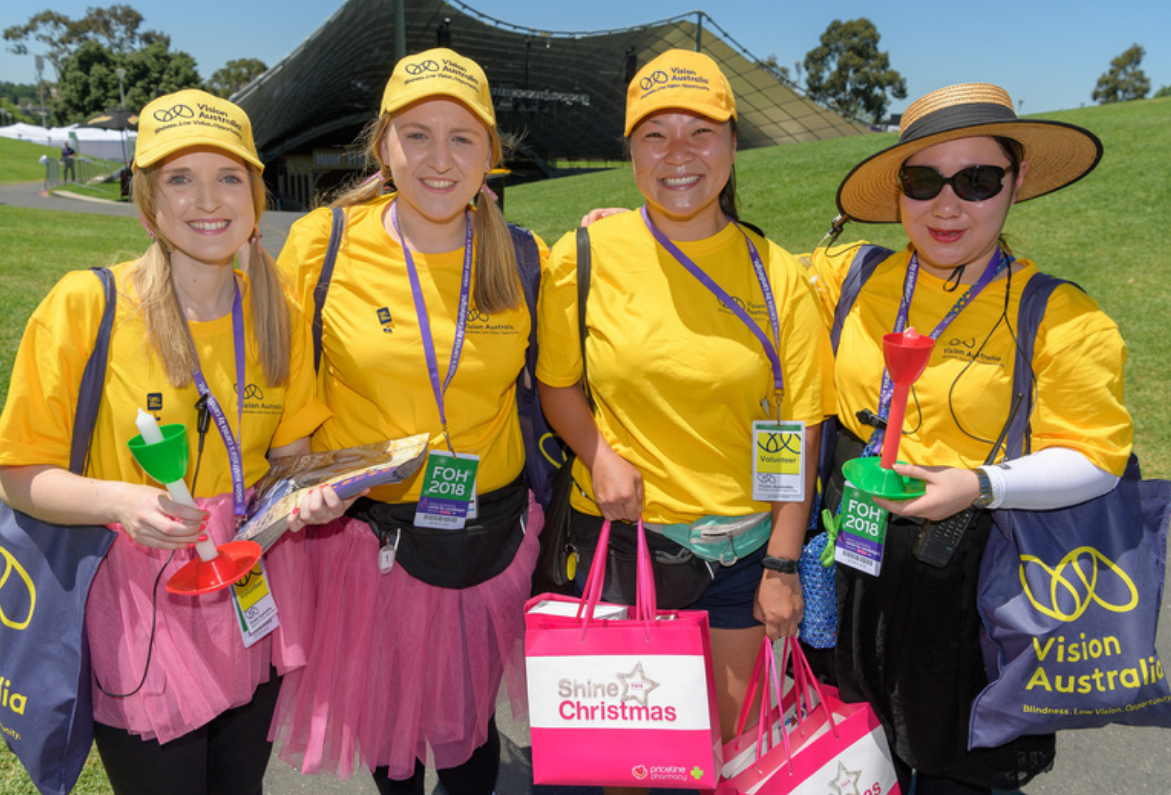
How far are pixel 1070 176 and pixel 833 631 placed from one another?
5.41 feet

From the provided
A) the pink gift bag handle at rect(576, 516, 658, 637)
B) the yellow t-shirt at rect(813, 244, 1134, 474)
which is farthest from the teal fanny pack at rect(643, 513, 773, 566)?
the yellow t-shirt at rect(813, 244, 1134, 474)

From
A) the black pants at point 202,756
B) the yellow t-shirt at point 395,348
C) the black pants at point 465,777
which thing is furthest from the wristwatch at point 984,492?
the black pants at point 202,756

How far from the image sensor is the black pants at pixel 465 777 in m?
2.70

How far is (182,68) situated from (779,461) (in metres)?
91.2

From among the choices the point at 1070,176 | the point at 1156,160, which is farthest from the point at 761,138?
the point at 1070,176

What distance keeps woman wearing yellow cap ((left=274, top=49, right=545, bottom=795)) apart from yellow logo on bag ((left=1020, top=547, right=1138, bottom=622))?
159cm

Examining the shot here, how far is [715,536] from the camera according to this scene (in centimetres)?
238

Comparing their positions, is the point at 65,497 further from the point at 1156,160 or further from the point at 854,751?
the point at 1156,160

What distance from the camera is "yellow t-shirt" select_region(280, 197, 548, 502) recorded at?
241 centimetres

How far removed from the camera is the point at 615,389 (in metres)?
→ 2.36

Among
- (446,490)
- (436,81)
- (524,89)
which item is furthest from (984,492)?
(524,89)

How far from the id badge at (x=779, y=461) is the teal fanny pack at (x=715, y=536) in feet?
0.42

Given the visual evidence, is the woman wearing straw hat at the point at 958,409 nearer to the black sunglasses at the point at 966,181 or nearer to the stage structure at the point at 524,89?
the black sunglasses at the point at 966,181

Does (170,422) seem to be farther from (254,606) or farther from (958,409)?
(958,409)
